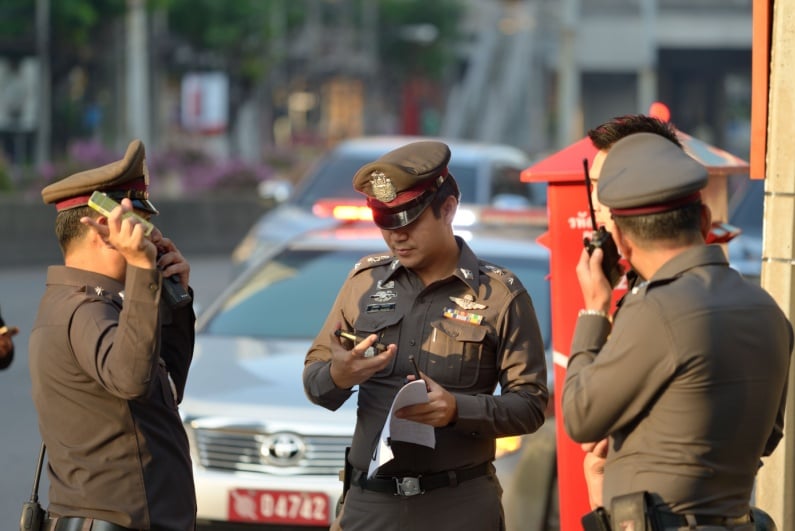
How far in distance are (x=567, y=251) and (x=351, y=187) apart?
8.69 meters

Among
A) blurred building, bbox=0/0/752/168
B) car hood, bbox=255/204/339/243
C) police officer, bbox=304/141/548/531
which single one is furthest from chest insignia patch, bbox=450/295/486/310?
blurred building, bbox=0/0/752/168

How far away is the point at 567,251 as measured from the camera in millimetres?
5023

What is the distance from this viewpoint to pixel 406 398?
3896 millimetres

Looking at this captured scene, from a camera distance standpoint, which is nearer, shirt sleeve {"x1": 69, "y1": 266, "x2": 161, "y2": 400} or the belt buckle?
shirt sleeve {"x1": 69, "y1": 266, "x2": 161, "y2": 400}

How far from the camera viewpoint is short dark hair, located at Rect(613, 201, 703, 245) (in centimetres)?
350

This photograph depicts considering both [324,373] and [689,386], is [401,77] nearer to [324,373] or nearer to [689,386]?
[324,373]

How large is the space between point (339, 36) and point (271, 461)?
185ft

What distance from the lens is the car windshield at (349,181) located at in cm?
1383

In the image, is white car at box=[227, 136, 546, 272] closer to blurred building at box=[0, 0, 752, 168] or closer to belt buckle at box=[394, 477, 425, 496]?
belt buckle at box=[394, 477, 425, 496]

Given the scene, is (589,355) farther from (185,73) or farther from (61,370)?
(185,73)

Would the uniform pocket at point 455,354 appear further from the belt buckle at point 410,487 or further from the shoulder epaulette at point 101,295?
the shoulder epaulette at point 101,295

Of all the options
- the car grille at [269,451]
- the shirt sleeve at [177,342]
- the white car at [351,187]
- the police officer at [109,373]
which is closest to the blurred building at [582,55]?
the white car at [351,187]

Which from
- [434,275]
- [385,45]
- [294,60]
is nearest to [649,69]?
[294,60]

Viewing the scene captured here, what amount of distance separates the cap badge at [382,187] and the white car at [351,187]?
8538 mm
